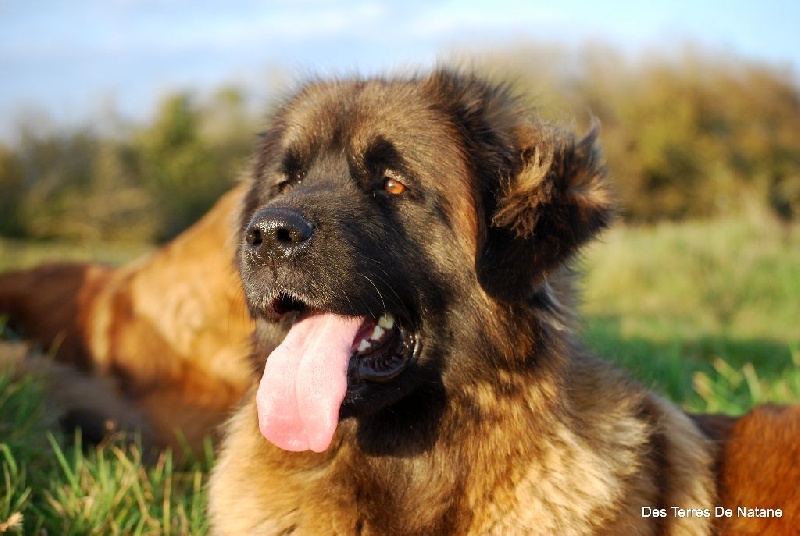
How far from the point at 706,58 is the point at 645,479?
27.5 meters

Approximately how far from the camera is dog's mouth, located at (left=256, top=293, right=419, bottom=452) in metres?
2.35

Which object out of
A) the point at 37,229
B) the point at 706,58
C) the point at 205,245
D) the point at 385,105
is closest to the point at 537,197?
the point at 385,105

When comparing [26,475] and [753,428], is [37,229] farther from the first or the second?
[753,428]

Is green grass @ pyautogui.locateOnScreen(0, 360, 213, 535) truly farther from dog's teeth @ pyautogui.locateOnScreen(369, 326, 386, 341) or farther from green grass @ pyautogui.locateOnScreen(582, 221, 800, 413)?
green grass @ pyautogui.locateOnScreen(582, 221, 800, 413)

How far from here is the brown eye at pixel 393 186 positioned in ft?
8.41

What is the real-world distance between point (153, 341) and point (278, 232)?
99.6 inches

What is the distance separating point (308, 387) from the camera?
7.74 ft

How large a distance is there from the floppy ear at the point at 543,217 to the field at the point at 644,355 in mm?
433

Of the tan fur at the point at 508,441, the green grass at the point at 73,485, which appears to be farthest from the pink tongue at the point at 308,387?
the green grass at the point at 73,485

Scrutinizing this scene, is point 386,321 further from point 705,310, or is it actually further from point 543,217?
point 705,310

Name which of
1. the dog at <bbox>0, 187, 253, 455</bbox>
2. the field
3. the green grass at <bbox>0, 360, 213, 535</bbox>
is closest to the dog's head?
the field

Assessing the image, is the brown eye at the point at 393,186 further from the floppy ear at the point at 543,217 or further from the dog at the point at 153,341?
the dog at the point at 153,341

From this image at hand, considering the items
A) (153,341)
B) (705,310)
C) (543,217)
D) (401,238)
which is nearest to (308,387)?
(401,238)

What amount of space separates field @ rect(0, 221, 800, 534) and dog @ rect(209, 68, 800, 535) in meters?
0.46
